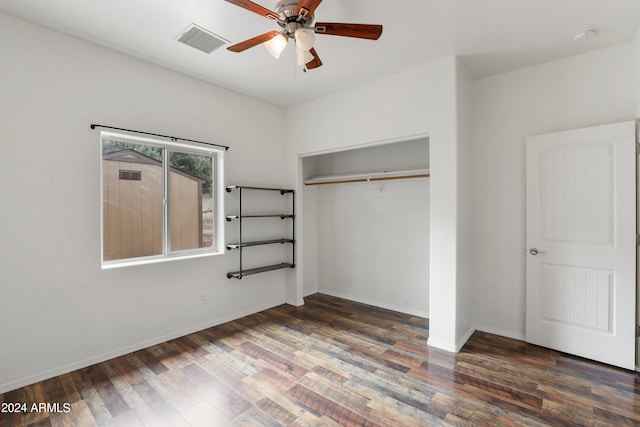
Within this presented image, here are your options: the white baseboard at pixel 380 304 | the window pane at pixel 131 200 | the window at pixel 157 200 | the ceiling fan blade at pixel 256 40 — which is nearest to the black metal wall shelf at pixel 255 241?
the window at pixel 157 200

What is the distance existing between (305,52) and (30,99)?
7.36ft

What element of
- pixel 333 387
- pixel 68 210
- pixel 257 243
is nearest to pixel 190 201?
pixel 257 243

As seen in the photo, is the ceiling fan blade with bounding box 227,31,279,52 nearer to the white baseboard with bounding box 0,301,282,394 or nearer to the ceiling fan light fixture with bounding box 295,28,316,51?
the ceiling fan light fixture with bounding box 295,28,316,51

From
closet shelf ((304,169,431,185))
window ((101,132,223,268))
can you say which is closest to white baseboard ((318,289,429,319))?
closet shelf ((304,169,431,185))

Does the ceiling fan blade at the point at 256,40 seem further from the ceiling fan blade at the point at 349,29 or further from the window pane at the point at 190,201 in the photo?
the window pane at the point at 190,201

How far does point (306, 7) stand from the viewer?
1784 millimetres

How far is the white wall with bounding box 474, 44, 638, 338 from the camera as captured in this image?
111 inches

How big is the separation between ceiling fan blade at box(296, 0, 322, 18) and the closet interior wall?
237cm

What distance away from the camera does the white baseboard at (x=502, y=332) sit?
3225 millimetres

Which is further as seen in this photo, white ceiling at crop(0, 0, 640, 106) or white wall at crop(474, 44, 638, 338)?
white wall at crop(474, 44, 638, 338)

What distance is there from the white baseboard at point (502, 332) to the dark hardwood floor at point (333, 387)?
3.4 inches

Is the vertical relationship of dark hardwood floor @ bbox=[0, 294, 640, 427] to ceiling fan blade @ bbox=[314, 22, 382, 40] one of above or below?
below

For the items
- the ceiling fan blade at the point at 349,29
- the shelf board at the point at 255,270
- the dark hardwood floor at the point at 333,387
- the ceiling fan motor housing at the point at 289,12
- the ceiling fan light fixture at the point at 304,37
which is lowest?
the dark hardwood floor at the point at 333,387

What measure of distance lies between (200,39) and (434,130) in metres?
2.35
